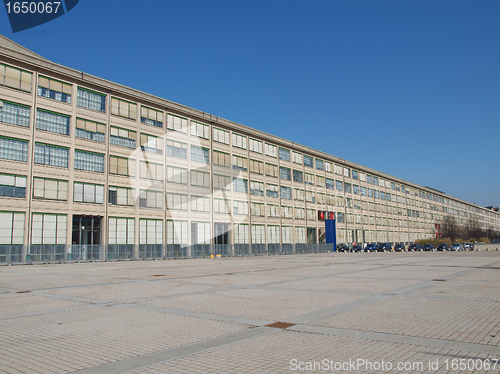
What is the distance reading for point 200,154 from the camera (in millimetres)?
59500

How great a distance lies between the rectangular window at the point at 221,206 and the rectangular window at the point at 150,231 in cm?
1064

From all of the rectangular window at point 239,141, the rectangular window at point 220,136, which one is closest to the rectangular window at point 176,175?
the rectangular window at point 220,136

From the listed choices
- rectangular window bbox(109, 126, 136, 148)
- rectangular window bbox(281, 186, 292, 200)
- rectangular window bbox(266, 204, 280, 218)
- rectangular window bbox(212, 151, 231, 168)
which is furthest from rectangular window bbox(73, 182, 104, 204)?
rectangular window bbox(281, 186, 292, 200)

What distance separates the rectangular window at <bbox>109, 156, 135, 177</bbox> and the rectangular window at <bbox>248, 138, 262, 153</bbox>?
24188 mm

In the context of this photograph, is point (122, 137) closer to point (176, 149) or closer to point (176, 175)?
point (176, 149)

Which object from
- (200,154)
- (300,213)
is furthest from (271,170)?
(200,154)

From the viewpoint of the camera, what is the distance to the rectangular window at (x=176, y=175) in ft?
178

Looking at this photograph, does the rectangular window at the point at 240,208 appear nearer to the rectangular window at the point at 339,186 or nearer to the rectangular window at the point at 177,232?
the rectangular window at the point at 177,232

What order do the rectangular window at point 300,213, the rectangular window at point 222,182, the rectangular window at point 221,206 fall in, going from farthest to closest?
the rectangular window at point 300,213
the rectangular window at point 222,182
the rectangular window at point 221,206

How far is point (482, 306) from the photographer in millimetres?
10305

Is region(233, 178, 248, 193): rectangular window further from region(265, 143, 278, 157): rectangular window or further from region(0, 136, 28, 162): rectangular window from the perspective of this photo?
region(0, 136, 28, 162): rectangular window

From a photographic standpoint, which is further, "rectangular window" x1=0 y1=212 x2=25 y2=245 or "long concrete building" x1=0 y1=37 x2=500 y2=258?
"long concrete building" x1=0 y1=37 x2=500 y2=258

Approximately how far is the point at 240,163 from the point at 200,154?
8979 mm

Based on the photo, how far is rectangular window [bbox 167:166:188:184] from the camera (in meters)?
54.3
